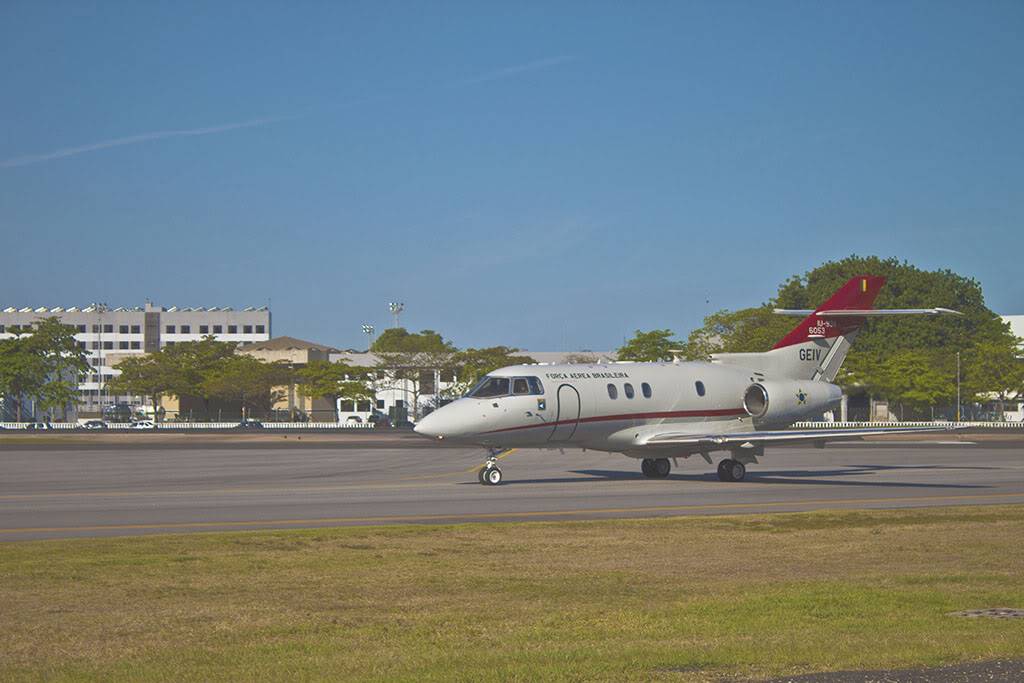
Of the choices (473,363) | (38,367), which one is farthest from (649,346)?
(38,367)

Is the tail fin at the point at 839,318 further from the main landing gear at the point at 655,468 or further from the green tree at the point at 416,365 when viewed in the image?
the green tree at the point at 416,365

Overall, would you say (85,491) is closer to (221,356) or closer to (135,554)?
(135,554)

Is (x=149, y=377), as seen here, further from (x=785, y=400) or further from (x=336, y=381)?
(x=785, y=400)

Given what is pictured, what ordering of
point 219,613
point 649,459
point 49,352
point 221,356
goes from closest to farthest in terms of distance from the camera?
point 219,613 < point 649,459 < point 49,352 < point 221,356

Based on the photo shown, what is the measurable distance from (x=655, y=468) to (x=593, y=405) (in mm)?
3410

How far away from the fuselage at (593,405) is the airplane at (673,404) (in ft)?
0.09

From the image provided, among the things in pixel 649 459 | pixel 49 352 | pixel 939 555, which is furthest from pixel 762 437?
pixel 49 352

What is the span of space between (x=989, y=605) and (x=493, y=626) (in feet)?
17.1

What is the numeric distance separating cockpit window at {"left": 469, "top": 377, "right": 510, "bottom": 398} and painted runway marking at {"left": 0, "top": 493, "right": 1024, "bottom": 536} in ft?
24.9

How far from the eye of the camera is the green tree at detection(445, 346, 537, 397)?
12962cm

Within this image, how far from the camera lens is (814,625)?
455 inches

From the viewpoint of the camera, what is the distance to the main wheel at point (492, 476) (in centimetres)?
3184

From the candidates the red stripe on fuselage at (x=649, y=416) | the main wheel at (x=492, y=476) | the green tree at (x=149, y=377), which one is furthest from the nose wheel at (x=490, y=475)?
the green tree at (x=149, y=377)

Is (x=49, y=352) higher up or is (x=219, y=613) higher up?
(x=49, y=352)
